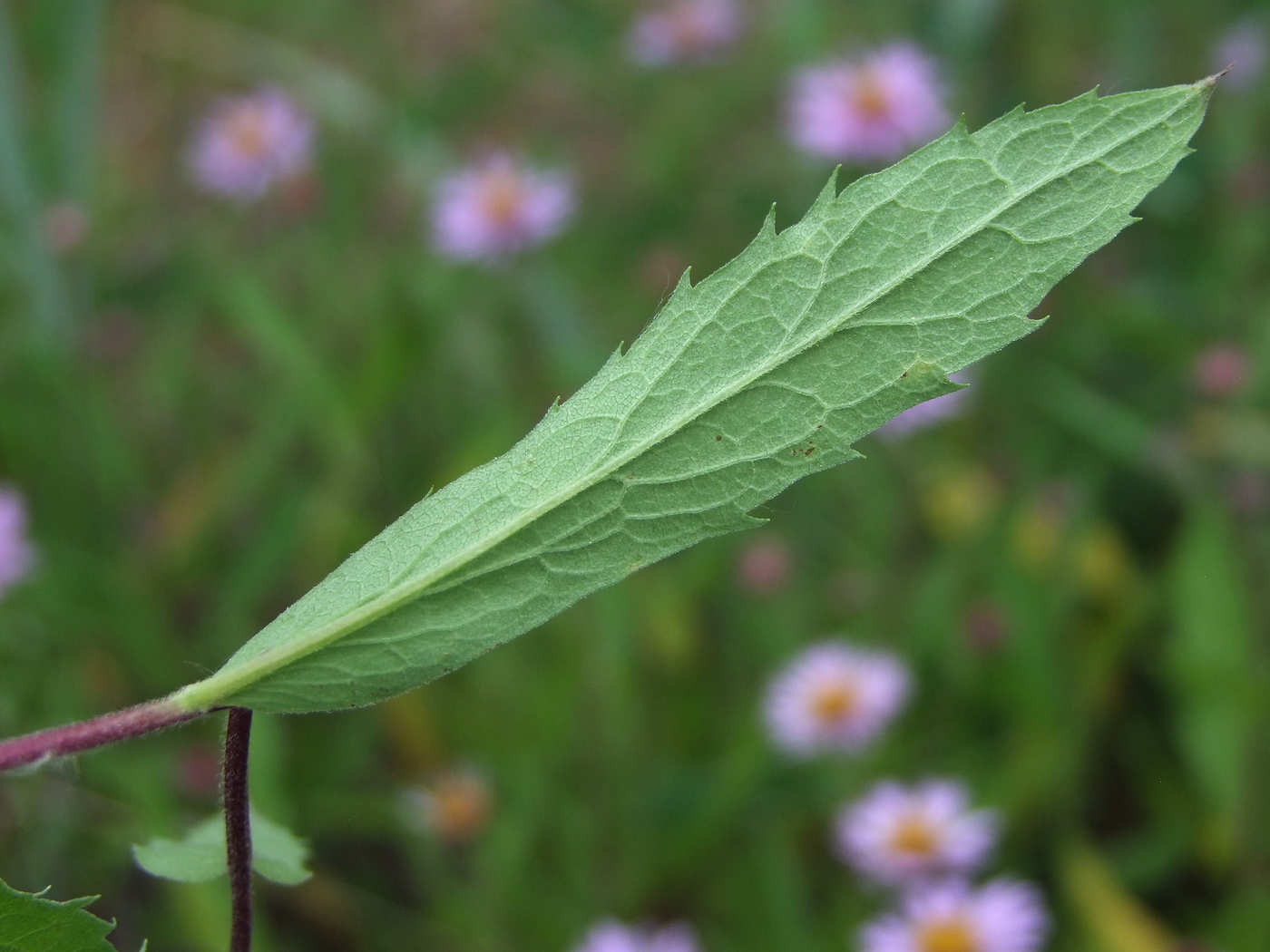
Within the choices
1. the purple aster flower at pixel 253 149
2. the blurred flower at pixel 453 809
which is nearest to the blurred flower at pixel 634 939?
the blurred flower at pixel 453 809

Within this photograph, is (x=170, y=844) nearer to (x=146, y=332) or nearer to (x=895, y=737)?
(x=895, y=737)

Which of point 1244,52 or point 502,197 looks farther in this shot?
point 1244,52

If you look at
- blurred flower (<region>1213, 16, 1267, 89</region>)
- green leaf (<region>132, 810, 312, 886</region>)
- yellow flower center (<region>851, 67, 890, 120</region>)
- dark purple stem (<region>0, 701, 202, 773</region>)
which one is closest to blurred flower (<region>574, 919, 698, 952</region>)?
green leaf (<region>132, 810, 312, 886</region>)

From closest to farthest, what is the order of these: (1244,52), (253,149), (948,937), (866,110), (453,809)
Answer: (948,937), (453,809), (866,110), (1244,52), (253,149)

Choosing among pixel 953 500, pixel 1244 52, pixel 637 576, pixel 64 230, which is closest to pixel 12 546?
pixel 64 230

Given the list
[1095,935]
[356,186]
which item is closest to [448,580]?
[1095,935]

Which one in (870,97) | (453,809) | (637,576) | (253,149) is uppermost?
(253,149)

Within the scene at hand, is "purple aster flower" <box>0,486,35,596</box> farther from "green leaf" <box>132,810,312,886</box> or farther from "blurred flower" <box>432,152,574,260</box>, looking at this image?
"green leaf" <box>132,810,312,886</box>

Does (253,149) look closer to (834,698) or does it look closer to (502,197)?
(502,197)
